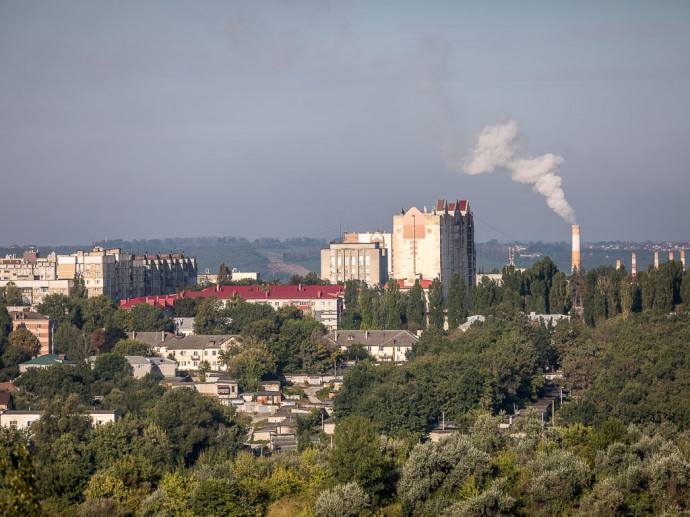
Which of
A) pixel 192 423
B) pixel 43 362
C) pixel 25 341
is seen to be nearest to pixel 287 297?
pixel 25 341

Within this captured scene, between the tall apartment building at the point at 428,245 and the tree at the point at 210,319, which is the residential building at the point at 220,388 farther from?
the tall apartment building at the point at 428,245

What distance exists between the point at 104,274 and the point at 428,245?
15.5 meters

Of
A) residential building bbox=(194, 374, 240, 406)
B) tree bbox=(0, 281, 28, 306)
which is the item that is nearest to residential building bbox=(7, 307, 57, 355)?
tree bbox=(0, 281, 28, 306)

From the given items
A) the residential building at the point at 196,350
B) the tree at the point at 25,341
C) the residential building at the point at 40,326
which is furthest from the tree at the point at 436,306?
the tree at the point at 25,341

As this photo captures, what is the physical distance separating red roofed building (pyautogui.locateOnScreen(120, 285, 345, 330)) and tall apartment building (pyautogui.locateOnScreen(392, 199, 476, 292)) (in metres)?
3.75

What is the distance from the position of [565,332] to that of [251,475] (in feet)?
81.0

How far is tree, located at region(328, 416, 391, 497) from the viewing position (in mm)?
27234

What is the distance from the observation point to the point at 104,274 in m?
70.4

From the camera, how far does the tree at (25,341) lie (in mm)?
53078

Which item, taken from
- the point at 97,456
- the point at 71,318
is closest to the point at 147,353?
the point at 71,318

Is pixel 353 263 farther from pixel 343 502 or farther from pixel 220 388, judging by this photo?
pixel 343 502

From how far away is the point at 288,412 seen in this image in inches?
1730

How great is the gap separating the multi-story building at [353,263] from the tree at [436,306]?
2011 centimetres

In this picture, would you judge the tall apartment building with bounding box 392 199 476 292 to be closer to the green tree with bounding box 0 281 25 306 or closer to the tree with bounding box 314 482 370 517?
the green tree with bounding box 0 281 25 306
